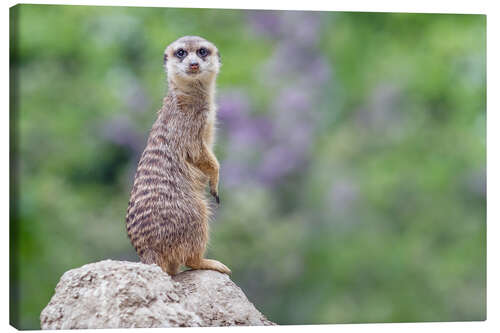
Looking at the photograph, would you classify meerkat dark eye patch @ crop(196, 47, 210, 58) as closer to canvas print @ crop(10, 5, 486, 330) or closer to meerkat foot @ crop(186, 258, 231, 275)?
canvas print @ crop(10, 5, 486, 330)

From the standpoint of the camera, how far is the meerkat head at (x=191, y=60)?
5629 millimetres

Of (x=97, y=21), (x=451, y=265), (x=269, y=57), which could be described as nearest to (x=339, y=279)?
(x=451, y=265)

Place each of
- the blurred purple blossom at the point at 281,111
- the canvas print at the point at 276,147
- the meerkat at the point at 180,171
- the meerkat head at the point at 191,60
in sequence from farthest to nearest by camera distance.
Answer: the blurred purple blossom at the point at 281,111 → the canvas print at the point at 276,147 → the meerkat head at the point at 191,60 → the meerkat at the point at 180,171

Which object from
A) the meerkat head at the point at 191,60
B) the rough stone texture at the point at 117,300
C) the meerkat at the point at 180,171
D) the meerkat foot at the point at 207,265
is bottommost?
the rough stone texture at the point at 117,300

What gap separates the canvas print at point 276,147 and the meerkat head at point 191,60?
1cm

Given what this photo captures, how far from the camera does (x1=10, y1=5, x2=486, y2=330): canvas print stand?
235 inches

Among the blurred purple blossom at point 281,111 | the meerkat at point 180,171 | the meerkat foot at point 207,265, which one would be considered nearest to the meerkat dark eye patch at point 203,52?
the meerkat at point 180,171

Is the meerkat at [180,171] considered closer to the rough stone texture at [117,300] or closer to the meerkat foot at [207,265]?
the meerkat foot at [207,265]

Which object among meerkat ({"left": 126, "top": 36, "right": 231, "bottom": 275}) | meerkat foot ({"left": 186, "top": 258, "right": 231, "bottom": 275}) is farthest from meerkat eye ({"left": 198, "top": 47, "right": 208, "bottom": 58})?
meerkat foot ({"left": 186, "top": 258, "right": 231, "bottom": 275})

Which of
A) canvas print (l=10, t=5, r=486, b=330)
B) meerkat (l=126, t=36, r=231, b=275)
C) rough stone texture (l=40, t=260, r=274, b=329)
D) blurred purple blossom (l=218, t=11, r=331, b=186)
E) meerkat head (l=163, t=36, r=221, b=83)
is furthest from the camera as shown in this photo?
blurred purple blossom (l=218, t=11, r=331, b=186)

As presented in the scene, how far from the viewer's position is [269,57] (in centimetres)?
747

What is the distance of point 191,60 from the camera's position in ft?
18.4

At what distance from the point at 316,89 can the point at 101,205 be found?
1.98 m

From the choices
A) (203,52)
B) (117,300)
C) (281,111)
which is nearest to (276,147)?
(281,111)
